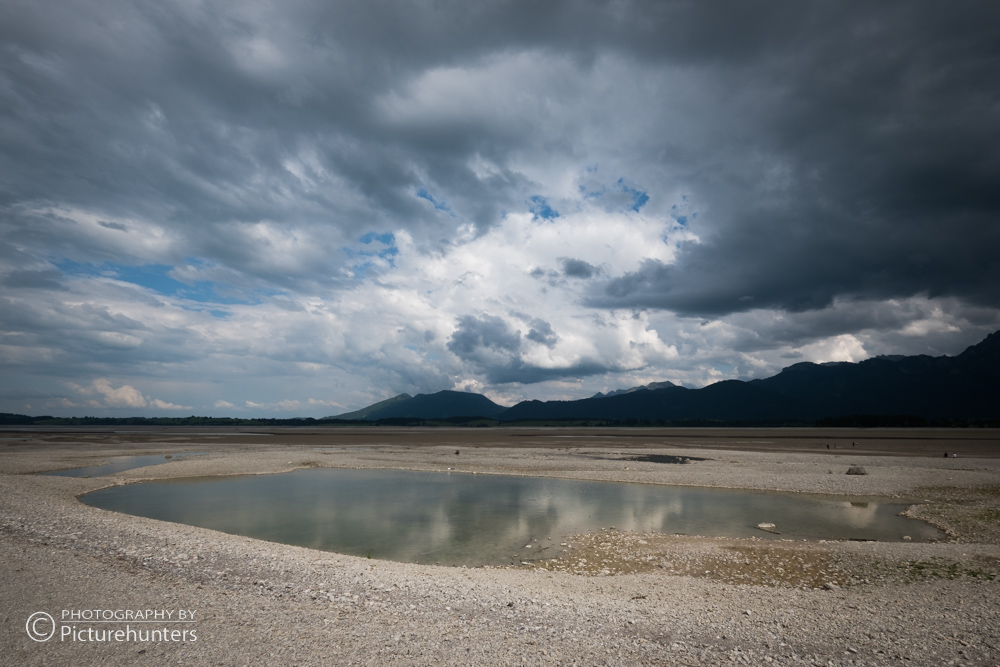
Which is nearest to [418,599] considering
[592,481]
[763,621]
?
[763,621]

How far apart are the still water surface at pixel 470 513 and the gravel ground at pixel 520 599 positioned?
244 cm

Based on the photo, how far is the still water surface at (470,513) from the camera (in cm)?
2142

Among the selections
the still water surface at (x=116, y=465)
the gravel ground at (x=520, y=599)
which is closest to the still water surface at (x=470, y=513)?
the gravel ground at (x=520, y=599)

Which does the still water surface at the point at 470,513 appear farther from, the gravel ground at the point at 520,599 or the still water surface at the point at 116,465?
the still water surface at the point at 116,465

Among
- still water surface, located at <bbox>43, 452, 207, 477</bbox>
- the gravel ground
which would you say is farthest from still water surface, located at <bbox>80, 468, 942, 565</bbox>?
still water surface, located at <bbox>43, 452, 207, 477</bbox>

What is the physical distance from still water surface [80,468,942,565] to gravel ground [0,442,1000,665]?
2.44 metres

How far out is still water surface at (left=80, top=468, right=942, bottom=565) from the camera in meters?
21.4

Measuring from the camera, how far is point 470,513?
2731 cm

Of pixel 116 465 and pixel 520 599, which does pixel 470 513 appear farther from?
pixel 116 465

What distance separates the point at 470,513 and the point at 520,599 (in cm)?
1520

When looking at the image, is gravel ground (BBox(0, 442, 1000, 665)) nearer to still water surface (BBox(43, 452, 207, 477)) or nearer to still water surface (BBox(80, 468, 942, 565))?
still water surface (BBox(80, 468, 942, 565))

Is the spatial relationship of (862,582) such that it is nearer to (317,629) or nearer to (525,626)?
(525,626)

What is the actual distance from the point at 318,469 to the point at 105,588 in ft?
123

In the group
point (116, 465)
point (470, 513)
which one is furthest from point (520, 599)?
point (116, 465)
